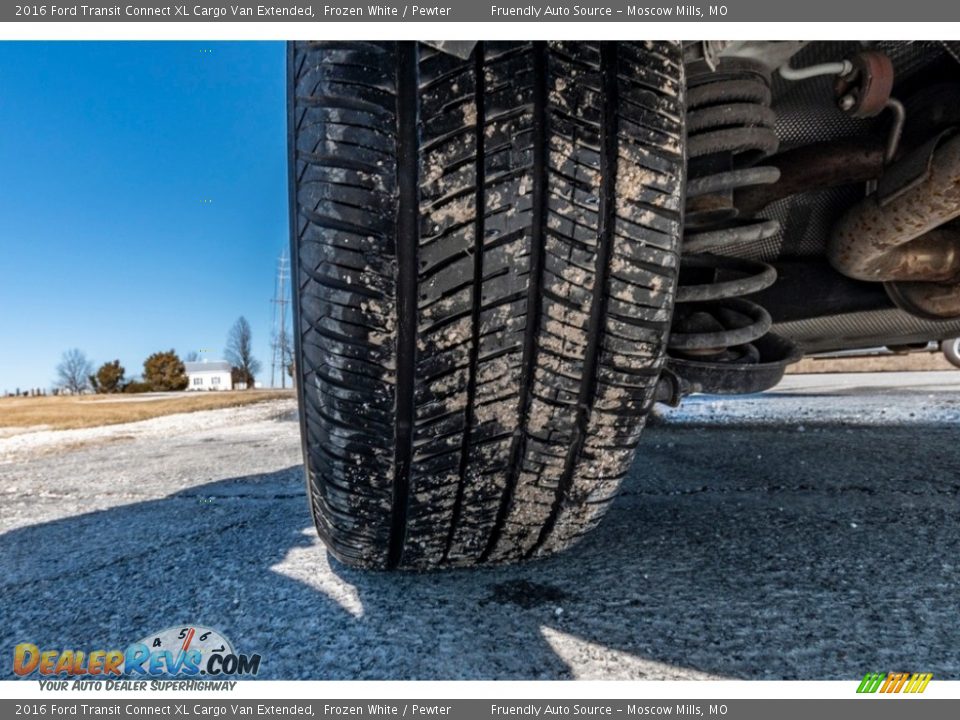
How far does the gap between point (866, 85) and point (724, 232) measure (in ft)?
1.16

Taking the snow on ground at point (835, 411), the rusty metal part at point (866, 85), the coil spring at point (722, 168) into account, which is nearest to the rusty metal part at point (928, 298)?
the coil spring at point (722, 168)

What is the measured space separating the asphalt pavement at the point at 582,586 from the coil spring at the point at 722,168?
18.0 inches

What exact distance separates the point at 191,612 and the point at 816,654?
3.20ft

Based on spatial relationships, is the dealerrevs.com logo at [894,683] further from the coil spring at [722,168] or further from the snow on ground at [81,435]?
the snow on ground at [81,435]

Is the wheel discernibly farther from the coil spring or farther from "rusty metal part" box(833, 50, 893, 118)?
"rusty metal part" box(833, 50, 893, 118)

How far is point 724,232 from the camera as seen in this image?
1.04 metres

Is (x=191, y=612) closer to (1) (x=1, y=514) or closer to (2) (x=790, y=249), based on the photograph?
(1) (x=1, y=514)

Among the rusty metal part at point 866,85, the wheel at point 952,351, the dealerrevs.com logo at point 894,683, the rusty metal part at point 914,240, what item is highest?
the rusty metal part at point 866,85

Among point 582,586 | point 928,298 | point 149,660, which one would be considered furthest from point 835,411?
point 149,660

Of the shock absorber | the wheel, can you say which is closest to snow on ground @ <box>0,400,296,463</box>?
the shock absorber

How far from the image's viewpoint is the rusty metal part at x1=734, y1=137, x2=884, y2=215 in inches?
Answer: 46.9

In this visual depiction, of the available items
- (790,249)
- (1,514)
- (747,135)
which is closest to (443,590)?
(747,135)

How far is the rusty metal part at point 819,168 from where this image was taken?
3.91 ft

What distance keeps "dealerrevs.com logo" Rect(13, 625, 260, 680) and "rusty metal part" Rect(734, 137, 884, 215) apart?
1.35 meters
